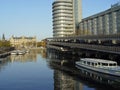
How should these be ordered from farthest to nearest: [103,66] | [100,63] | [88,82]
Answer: [100,63], [103,66], [88,82]

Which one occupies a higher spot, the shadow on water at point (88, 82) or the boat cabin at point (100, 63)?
the boat cabin at point (100, 63)

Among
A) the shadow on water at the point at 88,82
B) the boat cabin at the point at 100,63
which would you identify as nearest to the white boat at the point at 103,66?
the boat cabin at the point at 100,63

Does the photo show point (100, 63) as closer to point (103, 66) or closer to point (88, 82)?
A: point (103, 66)

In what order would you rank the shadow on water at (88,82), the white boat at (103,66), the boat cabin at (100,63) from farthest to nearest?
the boat cabin at (100,63), the white boat at (103,66), the shadow on water at (88,82)

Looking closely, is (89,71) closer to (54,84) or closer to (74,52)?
(54,84)

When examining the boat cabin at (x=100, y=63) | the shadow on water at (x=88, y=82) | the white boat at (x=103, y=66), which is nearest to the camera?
the shadow on water at (x=88, y=82)

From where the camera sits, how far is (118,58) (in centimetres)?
8644

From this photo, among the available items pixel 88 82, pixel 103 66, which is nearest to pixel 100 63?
pixel 103 66

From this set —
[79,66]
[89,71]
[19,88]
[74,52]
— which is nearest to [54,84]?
[19,88]

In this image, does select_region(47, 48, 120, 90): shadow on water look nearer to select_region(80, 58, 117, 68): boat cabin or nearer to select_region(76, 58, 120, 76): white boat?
select_region(76, 58, 120, 76): white boat

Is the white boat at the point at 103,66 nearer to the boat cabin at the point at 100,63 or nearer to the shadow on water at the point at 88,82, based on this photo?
the boat cabin at the point at 100,63

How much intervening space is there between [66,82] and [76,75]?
1042cm

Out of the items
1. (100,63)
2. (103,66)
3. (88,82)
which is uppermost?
(100,63)

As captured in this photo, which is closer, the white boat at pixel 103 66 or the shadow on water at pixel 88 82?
the shadow on water at pixel 88 82
